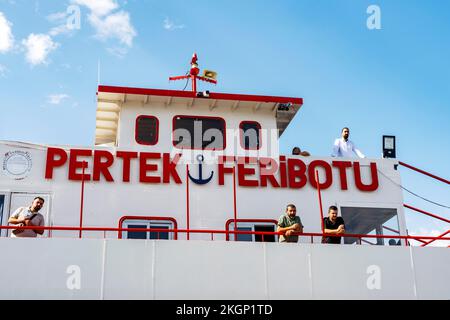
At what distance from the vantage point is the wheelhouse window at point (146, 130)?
1364 centimetres

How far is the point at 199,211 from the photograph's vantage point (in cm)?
1293

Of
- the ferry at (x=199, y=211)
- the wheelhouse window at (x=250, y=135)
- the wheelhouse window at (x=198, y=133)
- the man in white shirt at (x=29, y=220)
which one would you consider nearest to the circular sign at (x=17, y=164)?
the ferry at (x=199, y=211)

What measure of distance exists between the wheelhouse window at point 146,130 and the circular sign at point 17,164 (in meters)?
2.35

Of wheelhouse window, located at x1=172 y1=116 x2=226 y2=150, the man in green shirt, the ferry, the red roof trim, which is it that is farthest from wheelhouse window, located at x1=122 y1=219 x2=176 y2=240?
the red roof trim

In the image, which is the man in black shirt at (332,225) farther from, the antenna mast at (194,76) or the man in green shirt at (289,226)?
the antenna mast at (194,76)

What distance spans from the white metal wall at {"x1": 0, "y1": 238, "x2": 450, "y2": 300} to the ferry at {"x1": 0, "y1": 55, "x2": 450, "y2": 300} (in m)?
0.02

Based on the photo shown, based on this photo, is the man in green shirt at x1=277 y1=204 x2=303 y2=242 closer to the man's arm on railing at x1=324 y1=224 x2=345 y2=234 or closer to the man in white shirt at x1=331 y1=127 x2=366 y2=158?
the man's arm on railing at x1=324 y1=224 x2=345 y2=234

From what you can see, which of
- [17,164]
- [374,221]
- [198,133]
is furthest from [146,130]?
[374,221]

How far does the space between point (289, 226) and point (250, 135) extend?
349 cm

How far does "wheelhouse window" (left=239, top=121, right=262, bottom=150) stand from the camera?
1394cm

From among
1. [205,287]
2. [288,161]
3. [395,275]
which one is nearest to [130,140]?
[288,161]

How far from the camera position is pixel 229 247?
10680mm

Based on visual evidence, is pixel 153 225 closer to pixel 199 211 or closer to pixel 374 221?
pixel 199 211
